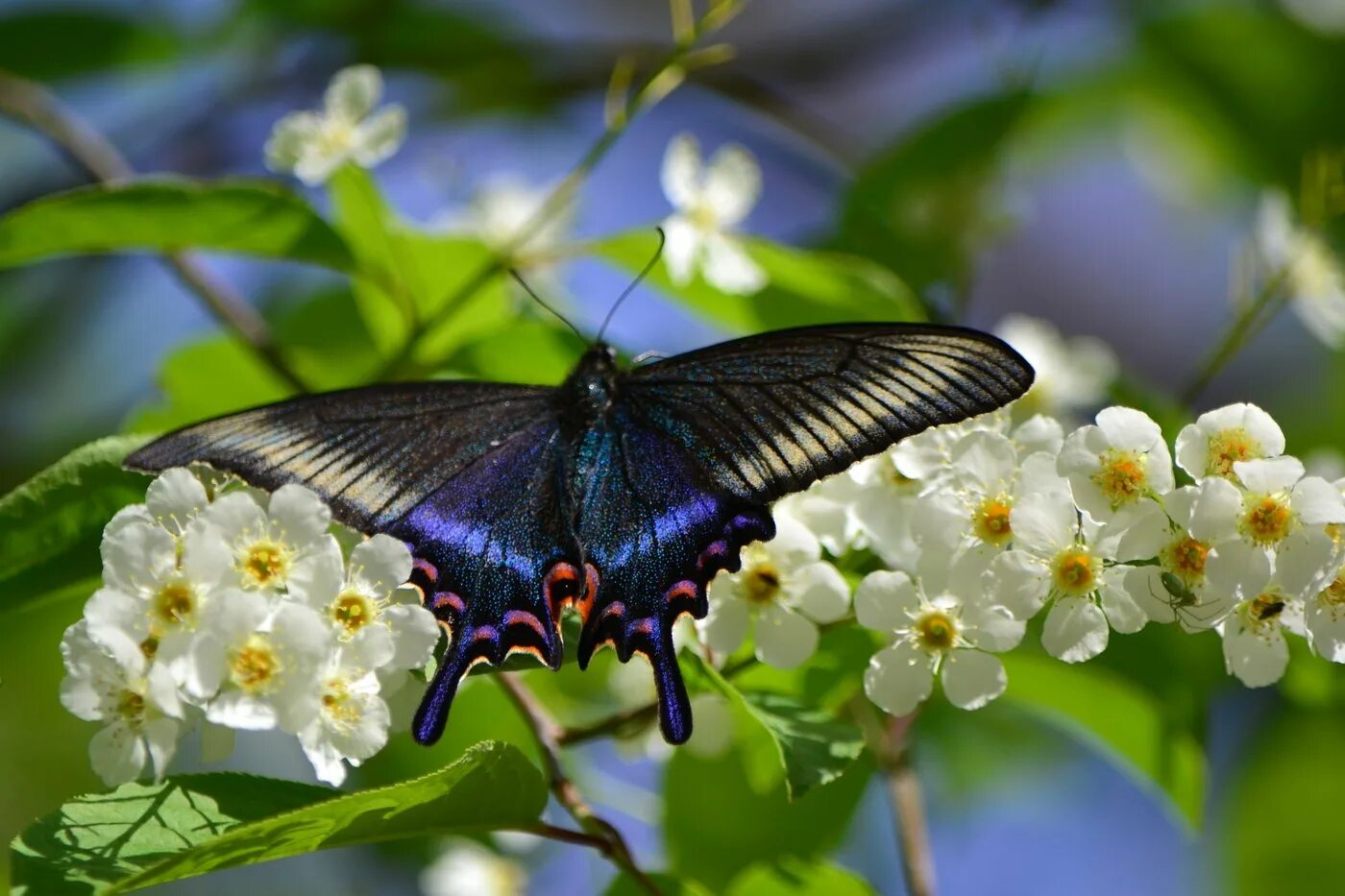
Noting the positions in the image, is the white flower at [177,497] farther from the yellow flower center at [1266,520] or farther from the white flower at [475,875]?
the white flower at [475,875]

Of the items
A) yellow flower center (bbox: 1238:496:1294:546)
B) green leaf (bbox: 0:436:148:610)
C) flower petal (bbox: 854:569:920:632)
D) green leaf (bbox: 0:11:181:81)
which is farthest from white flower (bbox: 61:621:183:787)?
green leaf (bbox: 0:11:181:81)

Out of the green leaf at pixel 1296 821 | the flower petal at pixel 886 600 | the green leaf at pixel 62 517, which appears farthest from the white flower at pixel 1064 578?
the green leaf at pixel 1296 821

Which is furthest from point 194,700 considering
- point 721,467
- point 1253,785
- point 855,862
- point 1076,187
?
point 1076,187

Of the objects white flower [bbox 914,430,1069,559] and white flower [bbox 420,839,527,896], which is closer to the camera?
white flower [bbox 914,430,1069,559]

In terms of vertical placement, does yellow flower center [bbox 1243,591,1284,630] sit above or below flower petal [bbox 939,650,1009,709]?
below

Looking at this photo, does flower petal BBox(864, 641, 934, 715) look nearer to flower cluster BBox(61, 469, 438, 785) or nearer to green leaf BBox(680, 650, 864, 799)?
green leaf BBox(680, 650, 864, 799)

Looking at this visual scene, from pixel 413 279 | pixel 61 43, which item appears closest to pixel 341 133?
pixel 413 279

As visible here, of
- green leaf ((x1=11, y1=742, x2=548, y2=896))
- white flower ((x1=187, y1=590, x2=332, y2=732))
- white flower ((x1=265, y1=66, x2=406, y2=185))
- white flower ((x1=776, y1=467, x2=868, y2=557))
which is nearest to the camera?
green leaf ((x1=11, y1=742, x2=548, y2=896))
